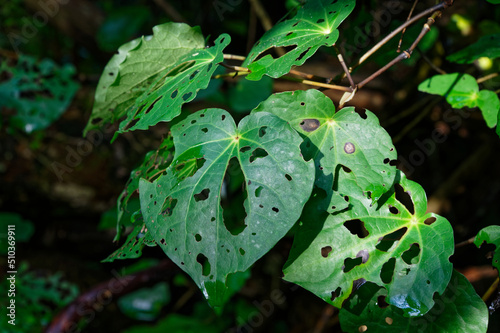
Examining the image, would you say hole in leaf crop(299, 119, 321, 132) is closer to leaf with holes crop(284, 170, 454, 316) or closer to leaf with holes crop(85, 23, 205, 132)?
leaf with holes crop(284, 170, 454, 316)

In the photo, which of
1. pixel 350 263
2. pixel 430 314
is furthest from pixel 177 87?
pixel 430 314

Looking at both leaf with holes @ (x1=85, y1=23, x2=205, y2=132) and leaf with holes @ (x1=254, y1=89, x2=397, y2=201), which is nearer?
leaf with holes @ (x1=254, y1=89, x2=397, y2=201)

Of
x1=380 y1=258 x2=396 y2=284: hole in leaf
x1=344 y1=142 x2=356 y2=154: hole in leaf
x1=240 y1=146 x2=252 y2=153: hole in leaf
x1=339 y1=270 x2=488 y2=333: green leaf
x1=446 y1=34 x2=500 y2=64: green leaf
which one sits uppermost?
x1=240 y1=146 x2=252 y2=153: hole in leaf

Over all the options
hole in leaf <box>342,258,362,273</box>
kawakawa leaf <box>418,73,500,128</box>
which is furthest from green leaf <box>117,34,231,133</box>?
kawakawa leaf <box>418,73,500,128</box>

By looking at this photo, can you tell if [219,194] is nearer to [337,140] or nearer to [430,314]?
[337,140]

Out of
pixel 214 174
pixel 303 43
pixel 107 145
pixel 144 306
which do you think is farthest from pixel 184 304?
pixel 303 43

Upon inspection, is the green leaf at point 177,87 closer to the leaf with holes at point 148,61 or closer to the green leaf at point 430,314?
the leaf with holes at point 148,61

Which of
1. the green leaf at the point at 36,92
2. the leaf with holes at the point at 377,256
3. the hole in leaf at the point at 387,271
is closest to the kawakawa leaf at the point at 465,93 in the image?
the leaf with holes at the point at 377,256
